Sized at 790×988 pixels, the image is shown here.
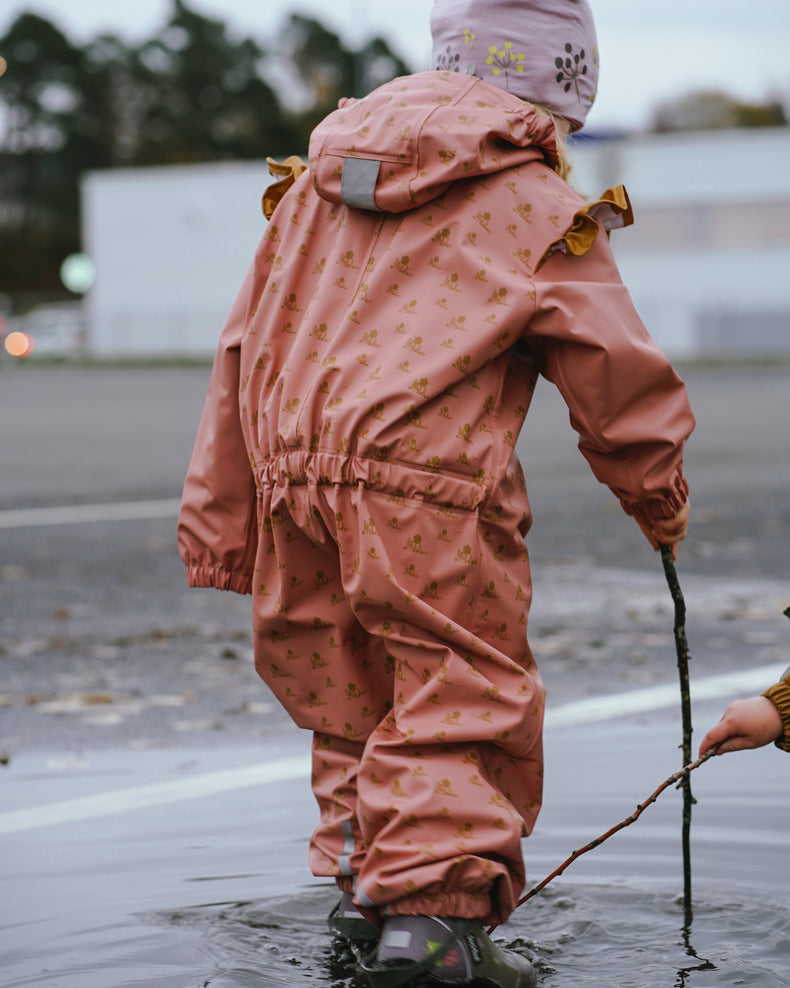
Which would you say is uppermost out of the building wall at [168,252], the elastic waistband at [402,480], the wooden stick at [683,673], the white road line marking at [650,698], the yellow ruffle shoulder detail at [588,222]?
the yellow ruffle shoulder detail at [588,222]

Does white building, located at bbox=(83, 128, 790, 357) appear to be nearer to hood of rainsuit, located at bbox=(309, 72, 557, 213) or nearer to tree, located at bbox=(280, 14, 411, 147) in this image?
hood of rainsuit, located at bbox=(309, 72, 557, 213)

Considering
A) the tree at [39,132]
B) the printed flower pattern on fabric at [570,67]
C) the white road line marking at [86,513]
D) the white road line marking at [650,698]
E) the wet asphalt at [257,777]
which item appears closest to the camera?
the printed flower pattern on fabric at [570,67]

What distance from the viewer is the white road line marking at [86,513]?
9.62m

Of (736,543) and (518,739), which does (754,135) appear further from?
(518,739)

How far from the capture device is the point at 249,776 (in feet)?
14.5

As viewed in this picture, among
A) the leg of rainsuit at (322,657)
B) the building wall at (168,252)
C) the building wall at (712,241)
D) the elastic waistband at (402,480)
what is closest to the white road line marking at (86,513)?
the leg of rainsuit at (322,657)

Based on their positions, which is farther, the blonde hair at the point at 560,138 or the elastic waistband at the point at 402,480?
the blonde hair at the point at 560,138

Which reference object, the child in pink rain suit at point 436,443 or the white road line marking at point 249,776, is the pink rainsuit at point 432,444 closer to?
the child in pink rain suit at point 436,443

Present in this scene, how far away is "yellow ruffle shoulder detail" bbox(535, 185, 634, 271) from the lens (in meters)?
2.71

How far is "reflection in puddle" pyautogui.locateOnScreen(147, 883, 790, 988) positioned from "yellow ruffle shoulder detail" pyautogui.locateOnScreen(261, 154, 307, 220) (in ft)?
4.34

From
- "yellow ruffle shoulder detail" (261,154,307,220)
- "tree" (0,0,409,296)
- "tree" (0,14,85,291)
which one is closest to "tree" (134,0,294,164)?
"tree" (0,0,409,296)

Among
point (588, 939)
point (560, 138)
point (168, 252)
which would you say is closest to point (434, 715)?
point (588, 939)

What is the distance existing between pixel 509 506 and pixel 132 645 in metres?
3.67

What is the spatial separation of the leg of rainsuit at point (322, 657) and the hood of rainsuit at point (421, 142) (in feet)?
1.66
